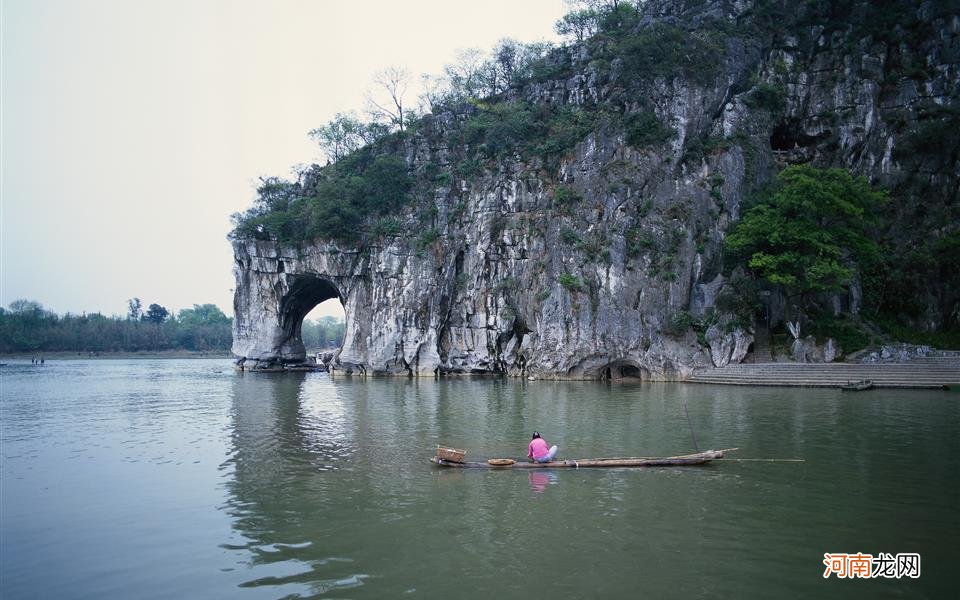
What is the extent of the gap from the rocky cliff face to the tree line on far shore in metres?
54.7

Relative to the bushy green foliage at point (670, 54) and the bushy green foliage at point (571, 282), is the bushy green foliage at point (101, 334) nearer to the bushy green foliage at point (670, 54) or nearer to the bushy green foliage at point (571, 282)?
the bushy green foliage at point (571, 282)

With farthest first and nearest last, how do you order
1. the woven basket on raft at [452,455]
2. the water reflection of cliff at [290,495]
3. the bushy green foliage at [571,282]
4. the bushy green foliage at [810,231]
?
the bushy green foliage at [571,282], the bushy green foliage at [810,231], the woven basket on raft at [452,455], the water reflection of cliff at [290,495]

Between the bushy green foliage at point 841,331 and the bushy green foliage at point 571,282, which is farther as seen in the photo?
the bushy green foliage at point 571,282

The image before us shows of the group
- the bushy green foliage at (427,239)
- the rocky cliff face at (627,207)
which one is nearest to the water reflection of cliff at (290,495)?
the rocky cliff face at (627,207)

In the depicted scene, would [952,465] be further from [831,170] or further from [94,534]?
[831,170]

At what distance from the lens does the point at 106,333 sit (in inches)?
3467

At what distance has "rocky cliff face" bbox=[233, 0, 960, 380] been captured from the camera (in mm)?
34750

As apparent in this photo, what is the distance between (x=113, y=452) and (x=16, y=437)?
4.48 meters

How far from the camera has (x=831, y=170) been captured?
32094 millimetres

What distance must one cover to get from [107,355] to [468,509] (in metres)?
94.6

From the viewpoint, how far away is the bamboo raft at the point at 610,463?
11672mm

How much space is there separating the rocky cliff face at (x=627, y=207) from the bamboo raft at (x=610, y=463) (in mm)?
22363

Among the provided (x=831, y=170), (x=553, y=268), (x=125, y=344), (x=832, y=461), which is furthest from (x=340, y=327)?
(x=832, y=461)

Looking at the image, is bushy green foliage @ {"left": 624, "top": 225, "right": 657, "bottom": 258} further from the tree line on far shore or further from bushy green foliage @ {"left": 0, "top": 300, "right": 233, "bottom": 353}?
bushy green foliage @ {"left": 0, "top": 300, "right": 233, "bottom": 353}
